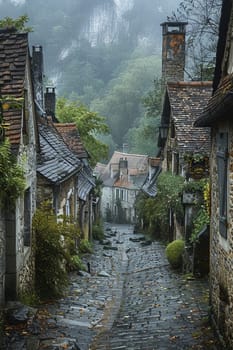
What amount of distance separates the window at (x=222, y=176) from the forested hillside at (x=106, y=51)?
57400 millimetres

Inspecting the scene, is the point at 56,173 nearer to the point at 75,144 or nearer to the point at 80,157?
the point at 80,157

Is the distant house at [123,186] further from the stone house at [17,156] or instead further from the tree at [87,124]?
the stone house at [17,156]

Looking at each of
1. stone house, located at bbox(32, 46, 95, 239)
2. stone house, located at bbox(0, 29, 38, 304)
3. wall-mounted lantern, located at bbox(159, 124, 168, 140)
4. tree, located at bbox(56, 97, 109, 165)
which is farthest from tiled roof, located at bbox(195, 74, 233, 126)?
tree, located at bbox(56, 97, 109, 165)

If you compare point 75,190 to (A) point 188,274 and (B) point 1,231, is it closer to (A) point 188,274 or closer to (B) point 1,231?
(A) point 188,274

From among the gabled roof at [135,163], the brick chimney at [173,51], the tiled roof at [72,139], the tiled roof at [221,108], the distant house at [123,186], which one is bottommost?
the distant house at [123,186]

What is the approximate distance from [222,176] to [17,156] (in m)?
3.87

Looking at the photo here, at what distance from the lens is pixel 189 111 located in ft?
71.1

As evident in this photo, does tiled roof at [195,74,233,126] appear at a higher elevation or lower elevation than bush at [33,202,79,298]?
higher

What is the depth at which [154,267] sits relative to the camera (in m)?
18.3

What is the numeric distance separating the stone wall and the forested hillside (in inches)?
2228

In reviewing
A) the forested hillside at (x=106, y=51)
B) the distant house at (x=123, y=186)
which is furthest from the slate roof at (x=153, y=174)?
the forested hillside at (x=106, y=51)

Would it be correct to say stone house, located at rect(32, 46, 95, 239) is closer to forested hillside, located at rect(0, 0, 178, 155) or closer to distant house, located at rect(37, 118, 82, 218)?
distant house, located at rect(37, 118, 82, 218)

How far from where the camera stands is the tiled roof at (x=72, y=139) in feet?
77.0

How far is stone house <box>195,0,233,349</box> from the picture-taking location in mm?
7992
